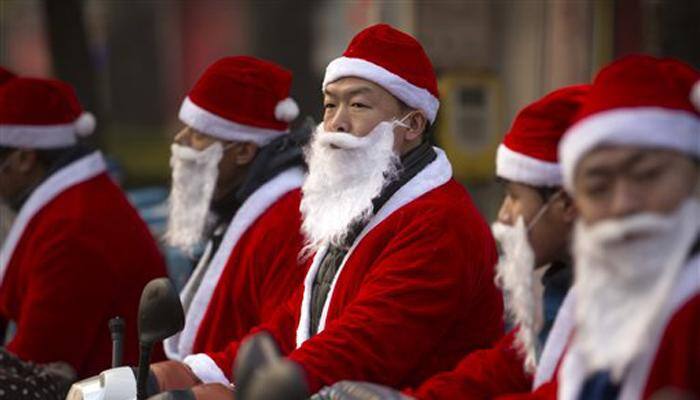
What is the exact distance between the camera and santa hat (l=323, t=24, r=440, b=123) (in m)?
5.28

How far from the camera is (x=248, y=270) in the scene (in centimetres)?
607

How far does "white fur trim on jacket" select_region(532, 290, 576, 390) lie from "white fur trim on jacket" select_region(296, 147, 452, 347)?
96cm

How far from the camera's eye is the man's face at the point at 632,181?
331cm

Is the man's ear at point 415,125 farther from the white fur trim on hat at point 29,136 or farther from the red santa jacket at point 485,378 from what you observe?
the white fur trim on hat at point 29,136

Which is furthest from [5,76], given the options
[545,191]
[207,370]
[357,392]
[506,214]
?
[357,392]

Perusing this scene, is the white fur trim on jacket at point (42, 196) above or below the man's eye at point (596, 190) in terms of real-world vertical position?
below

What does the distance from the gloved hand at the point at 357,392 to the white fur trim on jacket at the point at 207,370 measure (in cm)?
102

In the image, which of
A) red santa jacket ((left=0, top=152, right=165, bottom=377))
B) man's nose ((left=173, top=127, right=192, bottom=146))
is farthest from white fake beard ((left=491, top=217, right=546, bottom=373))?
red santa jacket ((left=0, top=152, right=165, bottom=377))

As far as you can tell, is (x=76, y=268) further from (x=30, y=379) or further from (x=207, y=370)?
(x=207, y=370)

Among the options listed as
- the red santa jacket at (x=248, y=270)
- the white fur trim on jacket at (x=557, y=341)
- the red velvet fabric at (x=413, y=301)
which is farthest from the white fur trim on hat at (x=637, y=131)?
the red santa jacket at (x=248, y=270)

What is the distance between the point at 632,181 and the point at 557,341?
95 centimetres

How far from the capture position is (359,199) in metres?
5.16

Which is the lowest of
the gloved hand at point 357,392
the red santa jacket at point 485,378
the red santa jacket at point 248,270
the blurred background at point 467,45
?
the blurred background at point 467,45

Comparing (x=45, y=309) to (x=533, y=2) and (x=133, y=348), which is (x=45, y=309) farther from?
(x=533, y=2)
